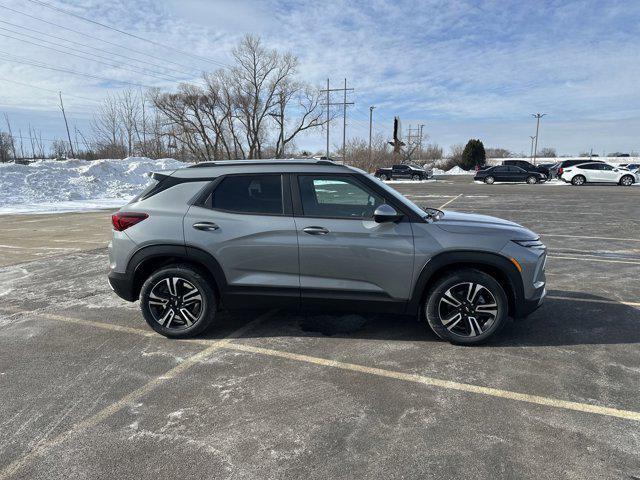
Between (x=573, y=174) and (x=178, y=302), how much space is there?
1359 inches

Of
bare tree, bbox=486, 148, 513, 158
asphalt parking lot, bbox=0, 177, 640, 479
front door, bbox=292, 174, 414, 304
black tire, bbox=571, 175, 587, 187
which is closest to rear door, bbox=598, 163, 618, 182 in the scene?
black tire, bbox=571, 175, 587, 187

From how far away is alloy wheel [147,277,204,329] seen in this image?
4.28 metres

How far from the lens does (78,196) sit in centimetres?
2236

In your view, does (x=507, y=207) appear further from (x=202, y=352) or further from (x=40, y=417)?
(x=40, y=417)

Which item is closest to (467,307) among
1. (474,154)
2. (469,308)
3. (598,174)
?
(469,308)

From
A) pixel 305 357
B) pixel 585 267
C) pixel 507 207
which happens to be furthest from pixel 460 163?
pixel 305 357

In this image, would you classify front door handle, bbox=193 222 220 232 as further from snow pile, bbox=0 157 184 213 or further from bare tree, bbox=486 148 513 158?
bare tree, bbox=486 148 513 158

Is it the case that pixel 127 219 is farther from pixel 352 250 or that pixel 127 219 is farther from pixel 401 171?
pixel 401 171

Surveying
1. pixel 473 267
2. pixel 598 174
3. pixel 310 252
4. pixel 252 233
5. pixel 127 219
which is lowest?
pixel 598 174

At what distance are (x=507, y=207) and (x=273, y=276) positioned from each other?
15.1 m

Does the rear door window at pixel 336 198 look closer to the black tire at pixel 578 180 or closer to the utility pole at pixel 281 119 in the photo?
the black tire at pixel 578 180

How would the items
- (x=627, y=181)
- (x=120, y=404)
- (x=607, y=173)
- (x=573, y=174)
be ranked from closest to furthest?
(x=120, y=404) < (x=627, y=181) < (x=607, y=173) < (x=573, y=174)

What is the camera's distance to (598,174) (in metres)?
31.4

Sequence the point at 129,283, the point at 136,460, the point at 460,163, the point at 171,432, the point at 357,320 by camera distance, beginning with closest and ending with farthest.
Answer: the point at 136,460 < the point at 171,432 < the point at 129,283 < the point at 357,320 < the point at 460,163
